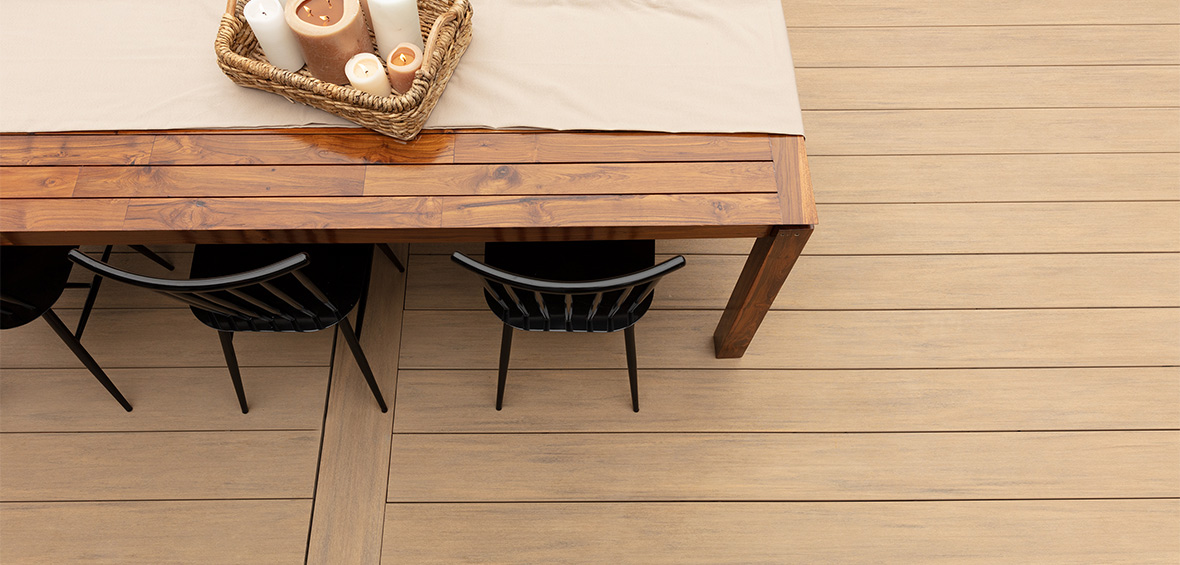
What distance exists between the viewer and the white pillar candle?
3.99ft

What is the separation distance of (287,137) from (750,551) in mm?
1389

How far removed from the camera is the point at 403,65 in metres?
1.26

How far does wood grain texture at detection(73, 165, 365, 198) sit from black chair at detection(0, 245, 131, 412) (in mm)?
426

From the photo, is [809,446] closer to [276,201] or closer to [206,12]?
[276,201]

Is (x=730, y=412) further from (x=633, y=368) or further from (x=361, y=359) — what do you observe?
(x=361, y=359)

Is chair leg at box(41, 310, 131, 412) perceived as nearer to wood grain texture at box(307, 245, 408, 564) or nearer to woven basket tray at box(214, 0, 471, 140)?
wood grain texture at box(307, 245, 408, 564)

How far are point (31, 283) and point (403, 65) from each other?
101 cm

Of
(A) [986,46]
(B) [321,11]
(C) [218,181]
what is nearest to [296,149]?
(C) [218,181]

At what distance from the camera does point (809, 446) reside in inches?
69.5

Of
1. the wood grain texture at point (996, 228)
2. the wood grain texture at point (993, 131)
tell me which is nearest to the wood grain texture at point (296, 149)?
the wood grain texture at point (996, 228)

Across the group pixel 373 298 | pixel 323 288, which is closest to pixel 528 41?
pixel 323 288

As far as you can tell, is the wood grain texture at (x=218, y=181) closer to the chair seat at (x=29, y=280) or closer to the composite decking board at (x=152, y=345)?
the chair seat at (x=29, y=280)

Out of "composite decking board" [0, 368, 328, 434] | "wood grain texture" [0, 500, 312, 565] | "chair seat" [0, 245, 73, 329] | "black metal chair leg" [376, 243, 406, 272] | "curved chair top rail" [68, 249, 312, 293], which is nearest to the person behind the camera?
"curved chair top rail" [68, 249, 312, 293]

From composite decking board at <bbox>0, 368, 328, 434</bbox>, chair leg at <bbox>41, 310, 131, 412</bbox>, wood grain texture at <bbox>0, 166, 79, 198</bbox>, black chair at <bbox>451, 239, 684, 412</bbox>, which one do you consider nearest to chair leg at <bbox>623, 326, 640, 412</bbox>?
black chair at <bbox>451, 239, 684, 412</bbox>
